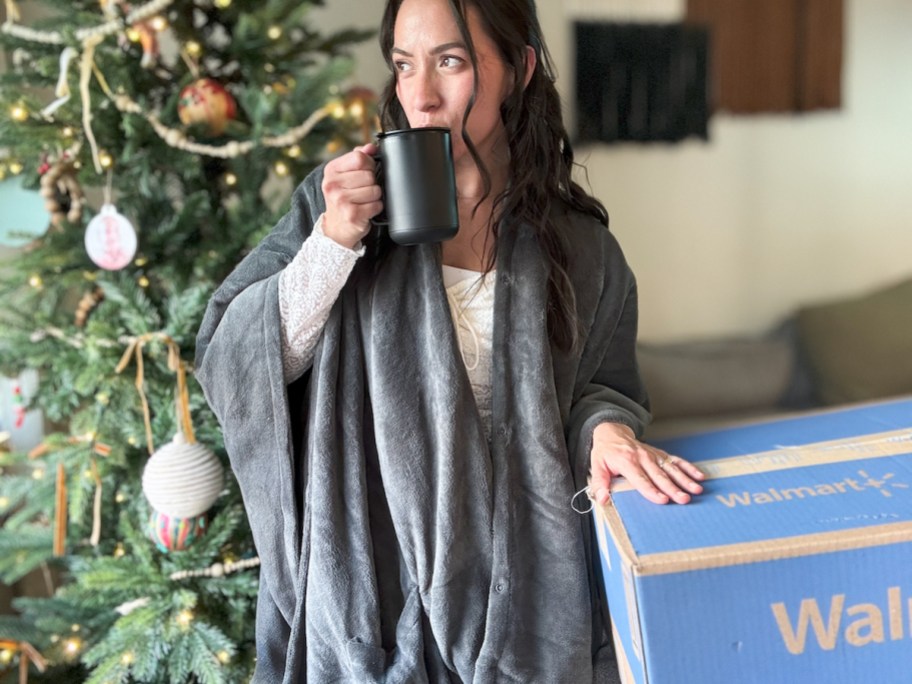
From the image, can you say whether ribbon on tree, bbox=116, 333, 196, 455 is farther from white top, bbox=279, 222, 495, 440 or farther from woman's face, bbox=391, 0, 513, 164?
woman's face, bbox=391, 0, 513, 164

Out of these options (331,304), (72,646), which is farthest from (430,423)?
(72,646)

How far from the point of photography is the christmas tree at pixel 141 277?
42.6 inches

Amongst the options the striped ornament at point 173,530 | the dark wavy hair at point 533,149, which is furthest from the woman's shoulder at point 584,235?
the striped ornament at point 173,530

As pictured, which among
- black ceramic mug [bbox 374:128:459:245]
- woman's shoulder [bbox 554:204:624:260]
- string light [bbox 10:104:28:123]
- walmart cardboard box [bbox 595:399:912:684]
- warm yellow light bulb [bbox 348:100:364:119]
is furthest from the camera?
warm yellow light bulb [bbox 348:100:364:119]

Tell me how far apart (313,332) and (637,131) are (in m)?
0.72

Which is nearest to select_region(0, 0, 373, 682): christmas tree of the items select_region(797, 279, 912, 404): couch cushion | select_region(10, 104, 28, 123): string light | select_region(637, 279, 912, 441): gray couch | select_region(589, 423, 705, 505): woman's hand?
select_region(10, 104, 28, 123): string light

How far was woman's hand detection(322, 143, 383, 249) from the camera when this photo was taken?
727 mm

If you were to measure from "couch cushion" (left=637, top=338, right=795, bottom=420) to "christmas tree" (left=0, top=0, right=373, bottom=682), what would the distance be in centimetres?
70

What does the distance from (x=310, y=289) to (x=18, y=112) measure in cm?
60

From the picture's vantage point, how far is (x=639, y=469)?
75cm

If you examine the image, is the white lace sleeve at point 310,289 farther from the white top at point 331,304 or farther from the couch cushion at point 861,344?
the couch cushion at point 861,344

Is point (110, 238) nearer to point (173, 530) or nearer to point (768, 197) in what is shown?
point (173, 530)

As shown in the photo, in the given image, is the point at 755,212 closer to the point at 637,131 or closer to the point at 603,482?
the point at 637,131

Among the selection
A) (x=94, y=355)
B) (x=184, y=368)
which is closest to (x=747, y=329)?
(x=184, y=368)
